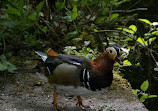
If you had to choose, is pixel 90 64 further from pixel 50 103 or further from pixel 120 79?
pixel 120 79

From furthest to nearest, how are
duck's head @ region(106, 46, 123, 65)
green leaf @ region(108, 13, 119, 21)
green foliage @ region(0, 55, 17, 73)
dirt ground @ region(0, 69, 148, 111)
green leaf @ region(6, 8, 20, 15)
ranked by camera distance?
green leaf @ region(108, 13, 119, 21) < green foliage @ region(0, 55, 17, 73) < green leaf @ region(6, 8, 20, 15) < dirt ground @ region(0, 69, 148, 111) < duck's head @ region(106, 46, 123, 65)

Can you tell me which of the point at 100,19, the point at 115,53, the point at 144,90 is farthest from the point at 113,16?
the point at 115,53

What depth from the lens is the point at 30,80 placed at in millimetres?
3678

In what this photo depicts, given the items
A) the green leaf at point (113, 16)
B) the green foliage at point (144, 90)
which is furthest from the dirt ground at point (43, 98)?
the green leaf at point (113, 16)

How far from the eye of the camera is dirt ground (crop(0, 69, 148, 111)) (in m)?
3.08

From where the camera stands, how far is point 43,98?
3285mm

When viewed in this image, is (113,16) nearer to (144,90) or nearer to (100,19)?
(100,19)

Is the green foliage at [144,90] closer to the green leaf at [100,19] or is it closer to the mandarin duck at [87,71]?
the mandarin duck at [87,71]

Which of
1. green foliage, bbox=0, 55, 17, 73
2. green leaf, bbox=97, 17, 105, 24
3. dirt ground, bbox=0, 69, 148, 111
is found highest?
green leaf, bbox=97, 17, 105, 24

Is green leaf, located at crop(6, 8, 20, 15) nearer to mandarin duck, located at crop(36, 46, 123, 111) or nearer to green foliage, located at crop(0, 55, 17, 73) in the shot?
green foliage, located at crop(0, 55, 17, 73)

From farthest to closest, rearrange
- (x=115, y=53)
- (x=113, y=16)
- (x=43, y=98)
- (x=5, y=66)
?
1. (x=113, y=16)
2. (x=5, y=66)
3. (x=43, y=98)
4. (x=115, y=53)

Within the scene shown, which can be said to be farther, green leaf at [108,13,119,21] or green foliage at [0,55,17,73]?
green leaf at [108,13,119,21]

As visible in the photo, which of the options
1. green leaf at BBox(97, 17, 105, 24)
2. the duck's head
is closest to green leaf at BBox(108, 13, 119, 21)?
green leaf at BBox(97, 17, 105, 24)

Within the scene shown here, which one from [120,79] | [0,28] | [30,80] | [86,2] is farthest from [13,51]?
[120,79]
